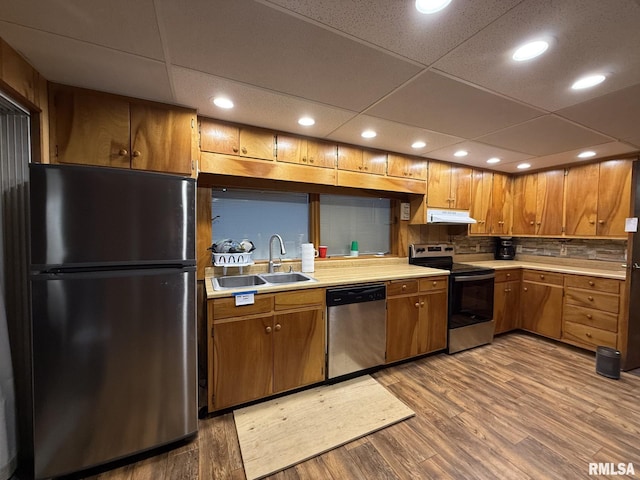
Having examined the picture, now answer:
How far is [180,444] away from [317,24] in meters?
2.48

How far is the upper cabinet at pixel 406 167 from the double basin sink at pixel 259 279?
1540mm

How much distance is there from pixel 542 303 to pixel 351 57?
145 inches

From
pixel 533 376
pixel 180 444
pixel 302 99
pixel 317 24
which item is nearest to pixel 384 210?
pixel 302 99

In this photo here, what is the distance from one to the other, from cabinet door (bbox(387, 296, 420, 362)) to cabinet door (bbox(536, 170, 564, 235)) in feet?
7.52

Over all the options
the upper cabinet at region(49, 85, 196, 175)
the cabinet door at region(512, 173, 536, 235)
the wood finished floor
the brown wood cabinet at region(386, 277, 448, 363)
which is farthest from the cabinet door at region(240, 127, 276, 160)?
the cabinet door at region(512, 173, 536, 235)

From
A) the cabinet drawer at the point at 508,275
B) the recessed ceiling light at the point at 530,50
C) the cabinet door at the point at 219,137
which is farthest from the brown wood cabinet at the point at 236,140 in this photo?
the cabinet drawer at the point at 508,275

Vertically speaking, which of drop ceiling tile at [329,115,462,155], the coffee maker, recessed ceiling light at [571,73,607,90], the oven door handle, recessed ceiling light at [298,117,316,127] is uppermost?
drop ceiling tile at [329,115,462,155]

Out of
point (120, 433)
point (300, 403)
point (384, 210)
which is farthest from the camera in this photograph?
point (384, 210)

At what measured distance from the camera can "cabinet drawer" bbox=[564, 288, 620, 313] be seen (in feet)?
9.08

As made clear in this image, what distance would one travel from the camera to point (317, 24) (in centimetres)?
117

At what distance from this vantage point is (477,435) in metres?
1.80

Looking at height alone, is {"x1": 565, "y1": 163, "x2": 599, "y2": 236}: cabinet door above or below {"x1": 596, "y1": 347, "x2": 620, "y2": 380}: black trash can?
above

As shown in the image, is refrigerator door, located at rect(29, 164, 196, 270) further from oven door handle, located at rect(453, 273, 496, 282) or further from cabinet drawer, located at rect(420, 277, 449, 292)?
oven door handle, located at rect(453, 273, 496, 282)

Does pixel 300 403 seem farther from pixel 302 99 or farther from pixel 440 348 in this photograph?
pixel 302 99
